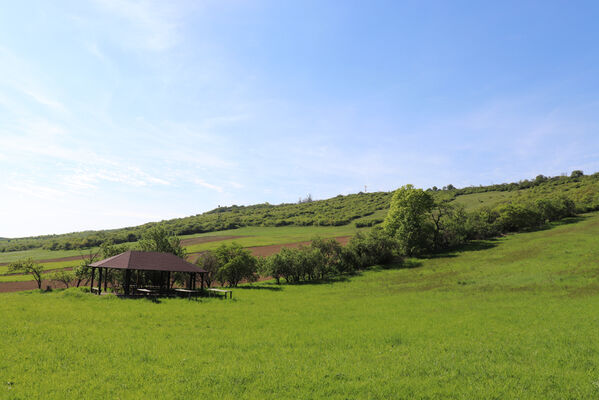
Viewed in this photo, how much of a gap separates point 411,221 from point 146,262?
5006 cm

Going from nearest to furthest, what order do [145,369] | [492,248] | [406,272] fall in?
[145,369], [406,272], [492,248]

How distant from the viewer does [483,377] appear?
10305 mm

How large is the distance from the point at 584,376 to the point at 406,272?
134ft

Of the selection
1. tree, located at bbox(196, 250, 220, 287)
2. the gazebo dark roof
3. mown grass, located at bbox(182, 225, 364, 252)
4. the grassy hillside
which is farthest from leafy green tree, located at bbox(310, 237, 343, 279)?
the grassy hillside

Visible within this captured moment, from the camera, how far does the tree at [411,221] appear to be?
61.6 m

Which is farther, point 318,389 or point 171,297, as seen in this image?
point 171,297

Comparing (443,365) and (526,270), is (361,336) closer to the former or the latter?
(443,365)

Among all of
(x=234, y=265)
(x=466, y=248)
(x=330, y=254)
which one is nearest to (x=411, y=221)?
(x=466, y=248)

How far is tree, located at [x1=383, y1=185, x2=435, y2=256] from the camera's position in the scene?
6156cm

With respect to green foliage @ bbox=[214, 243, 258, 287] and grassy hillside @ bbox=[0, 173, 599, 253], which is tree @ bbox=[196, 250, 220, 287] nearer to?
green foliage @ bbox=[214, 243, 258, 287]

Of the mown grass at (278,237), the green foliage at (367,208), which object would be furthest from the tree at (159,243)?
the green foliage at (367,208)

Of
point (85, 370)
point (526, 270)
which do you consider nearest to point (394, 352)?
point (85, 370)

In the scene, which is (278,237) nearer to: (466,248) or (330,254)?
(330,254)

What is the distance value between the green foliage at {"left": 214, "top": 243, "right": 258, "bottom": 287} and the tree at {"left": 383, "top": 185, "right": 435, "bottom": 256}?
31302 mm
